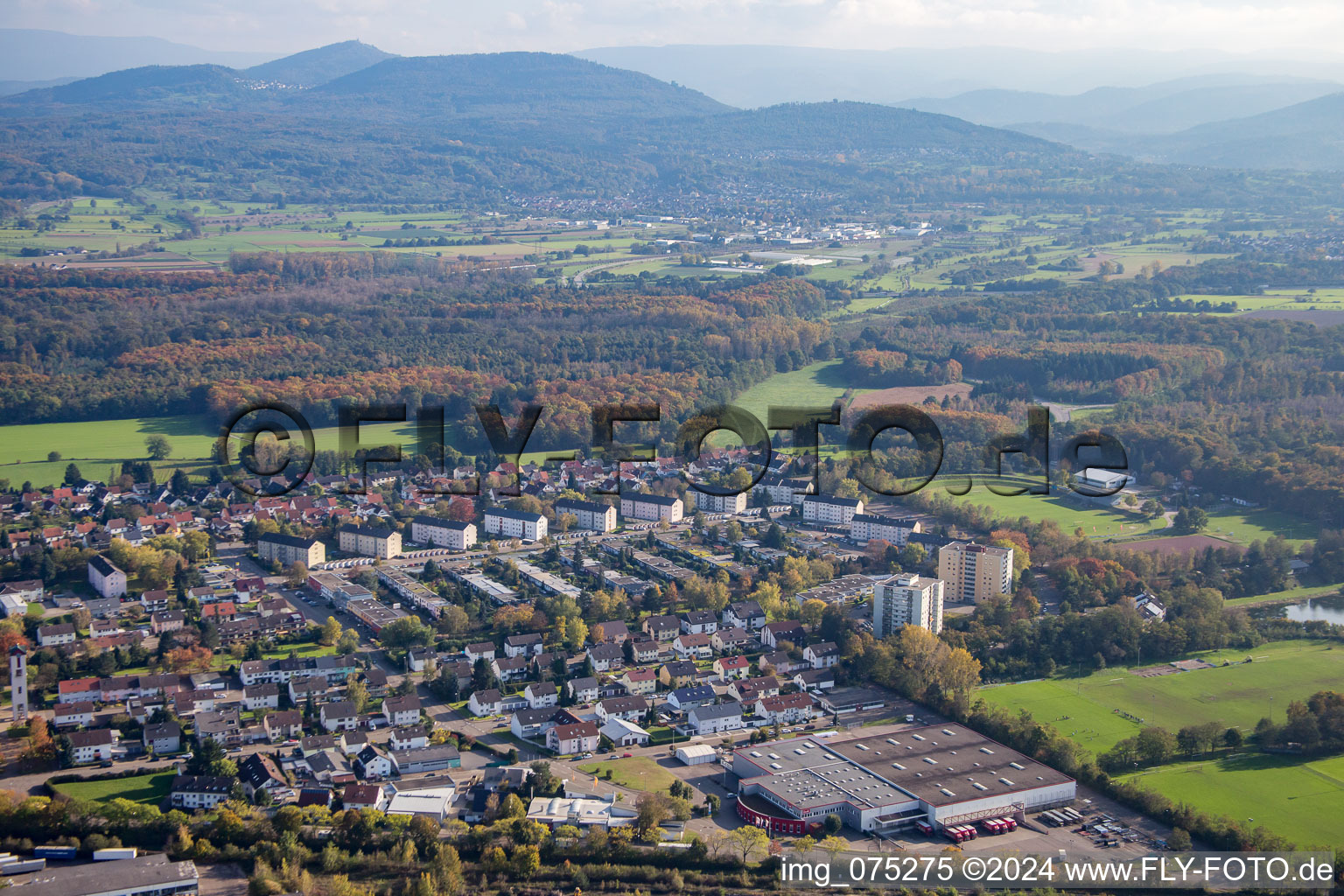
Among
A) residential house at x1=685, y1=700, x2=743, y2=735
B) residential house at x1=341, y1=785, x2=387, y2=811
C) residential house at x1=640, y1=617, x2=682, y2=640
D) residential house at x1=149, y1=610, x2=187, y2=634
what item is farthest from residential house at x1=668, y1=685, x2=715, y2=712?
residential house at x1=149, y1=610, x2=187, y2=634

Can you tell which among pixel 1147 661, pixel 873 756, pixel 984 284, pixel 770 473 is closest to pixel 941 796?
pixel 873 756

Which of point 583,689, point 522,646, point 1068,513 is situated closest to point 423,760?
point 583,689

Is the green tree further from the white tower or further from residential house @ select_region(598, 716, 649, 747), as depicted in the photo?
residential house @ select_region(598, 716, 649, 747)

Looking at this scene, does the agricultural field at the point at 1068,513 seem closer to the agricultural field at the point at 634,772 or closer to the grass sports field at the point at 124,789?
the agricultural field at the point at 634,772

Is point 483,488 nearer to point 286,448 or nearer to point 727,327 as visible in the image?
point 286,448

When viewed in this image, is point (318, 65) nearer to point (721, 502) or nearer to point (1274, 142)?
point (1274, 142)

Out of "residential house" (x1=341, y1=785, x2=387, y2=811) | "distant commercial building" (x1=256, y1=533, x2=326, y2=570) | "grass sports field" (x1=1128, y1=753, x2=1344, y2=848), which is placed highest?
"distant commercial building" (x1=256, y1=533, x2=326, y2=570)
